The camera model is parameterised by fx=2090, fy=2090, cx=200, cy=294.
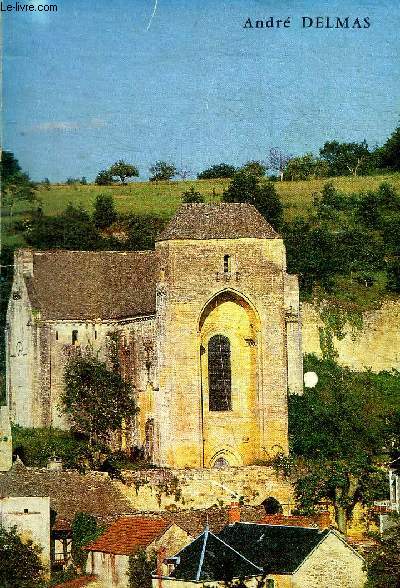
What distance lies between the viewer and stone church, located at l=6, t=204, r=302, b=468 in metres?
59.9

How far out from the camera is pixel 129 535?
5122 cm

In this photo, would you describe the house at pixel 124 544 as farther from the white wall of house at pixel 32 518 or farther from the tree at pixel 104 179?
the tree at pixel 104 179

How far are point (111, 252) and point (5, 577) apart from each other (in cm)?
1780

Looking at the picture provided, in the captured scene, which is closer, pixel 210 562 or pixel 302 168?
pixel 210 562

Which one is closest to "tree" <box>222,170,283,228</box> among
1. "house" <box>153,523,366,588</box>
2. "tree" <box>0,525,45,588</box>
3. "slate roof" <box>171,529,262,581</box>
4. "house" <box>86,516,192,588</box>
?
"house" <box>86,516,192,588</box>

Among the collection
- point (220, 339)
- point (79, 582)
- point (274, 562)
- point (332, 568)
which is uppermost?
point (220, 339)

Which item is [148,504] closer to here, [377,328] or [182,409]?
[182,409]

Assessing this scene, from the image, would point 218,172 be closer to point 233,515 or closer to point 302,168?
point 302,168

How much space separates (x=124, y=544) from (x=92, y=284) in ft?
51.4

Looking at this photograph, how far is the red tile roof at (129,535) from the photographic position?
165 feet

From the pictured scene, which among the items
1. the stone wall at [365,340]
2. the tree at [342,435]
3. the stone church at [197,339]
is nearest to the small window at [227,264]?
the stone church at [197,339]

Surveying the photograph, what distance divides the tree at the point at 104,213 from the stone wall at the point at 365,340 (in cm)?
1187

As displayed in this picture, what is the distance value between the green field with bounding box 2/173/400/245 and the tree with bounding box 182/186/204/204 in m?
0.27

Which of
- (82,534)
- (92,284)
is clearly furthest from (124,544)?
(92,284)
